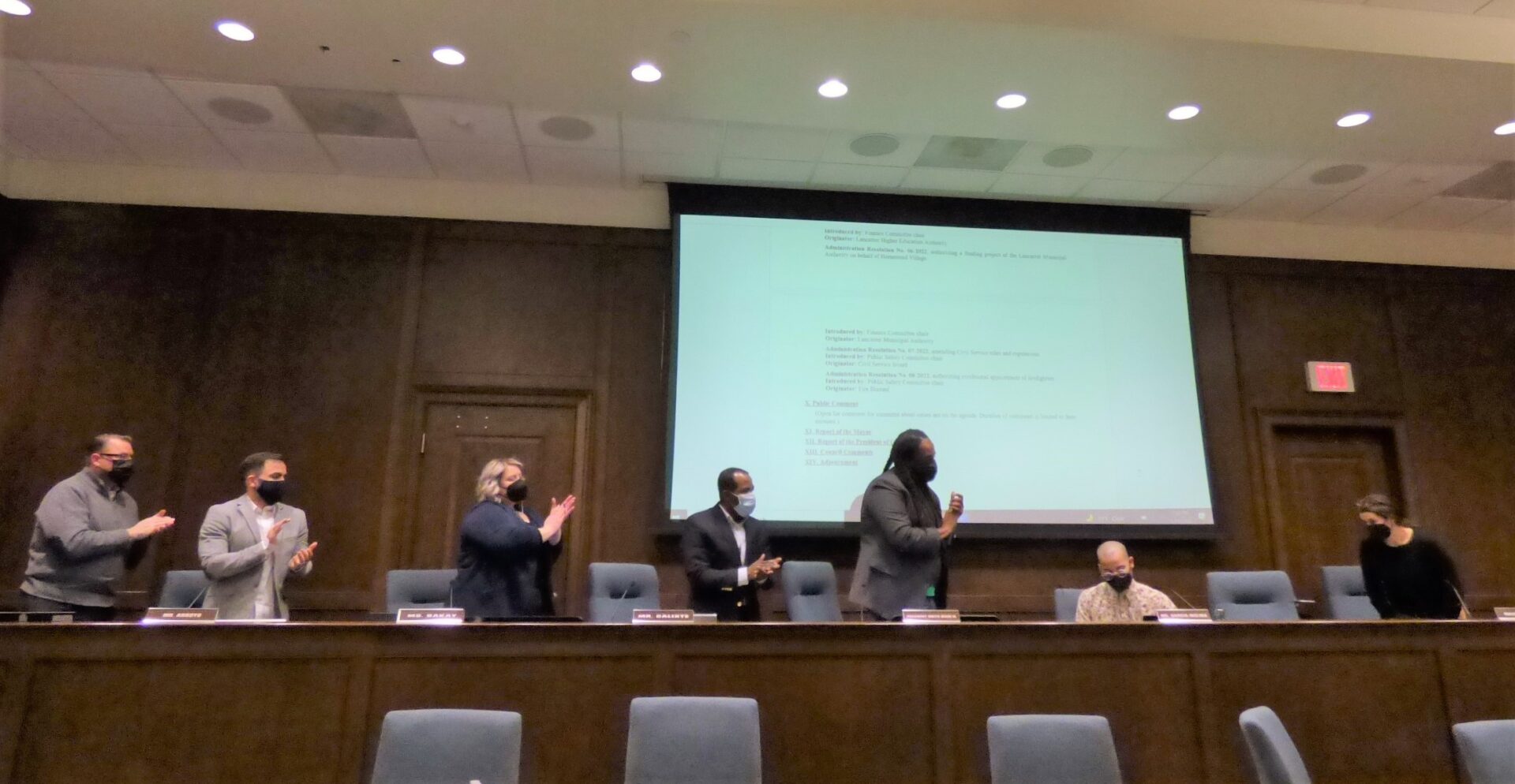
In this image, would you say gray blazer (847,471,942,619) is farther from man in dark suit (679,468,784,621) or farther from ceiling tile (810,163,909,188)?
ceiling tile (810,163,909,188)

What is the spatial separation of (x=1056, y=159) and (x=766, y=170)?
5.70ft

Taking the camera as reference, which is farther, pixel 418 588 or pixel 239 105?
pixel 239 105

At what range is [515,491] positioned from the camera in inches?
128

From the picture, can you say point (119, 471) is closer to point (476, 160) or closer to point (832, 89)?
point (476, 160)

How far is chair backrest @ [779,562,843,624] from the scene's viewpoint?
410cm

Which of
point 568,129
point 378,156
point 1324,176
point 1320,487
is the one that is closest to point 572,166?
point 568,129

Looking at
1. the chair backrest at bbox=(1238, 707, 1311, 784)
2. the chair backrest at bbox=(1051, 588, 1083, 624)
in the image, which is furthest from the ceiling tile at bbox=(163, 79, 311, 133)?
the chair backrest at bbox=(1238, 707, 1311, 784)

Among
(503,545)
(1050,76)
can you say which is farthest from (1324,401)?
(503,545)

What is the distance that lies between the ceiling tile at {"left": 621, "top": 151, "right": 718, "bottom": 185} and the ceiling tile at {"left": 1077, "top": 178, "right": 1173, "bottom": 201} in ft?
8.01

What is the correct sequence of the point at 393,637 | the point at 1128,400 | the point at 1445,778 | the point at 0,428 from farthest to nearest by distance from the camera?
1. the point at 1128,400
2. the point at 0,428
3. the point at 1445,778
4. the point at 393,637

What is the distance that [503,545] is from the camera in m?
3.03

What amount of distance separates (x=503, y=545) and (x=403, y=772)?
3.37 ft

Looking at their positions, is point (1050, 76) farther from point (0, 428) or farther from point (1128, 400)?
point (0, 428)

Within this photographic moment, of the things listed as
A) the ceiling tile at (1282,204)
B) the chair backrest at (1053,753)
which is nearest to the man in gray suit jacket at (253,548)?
the chair backrest at (1053,753)
